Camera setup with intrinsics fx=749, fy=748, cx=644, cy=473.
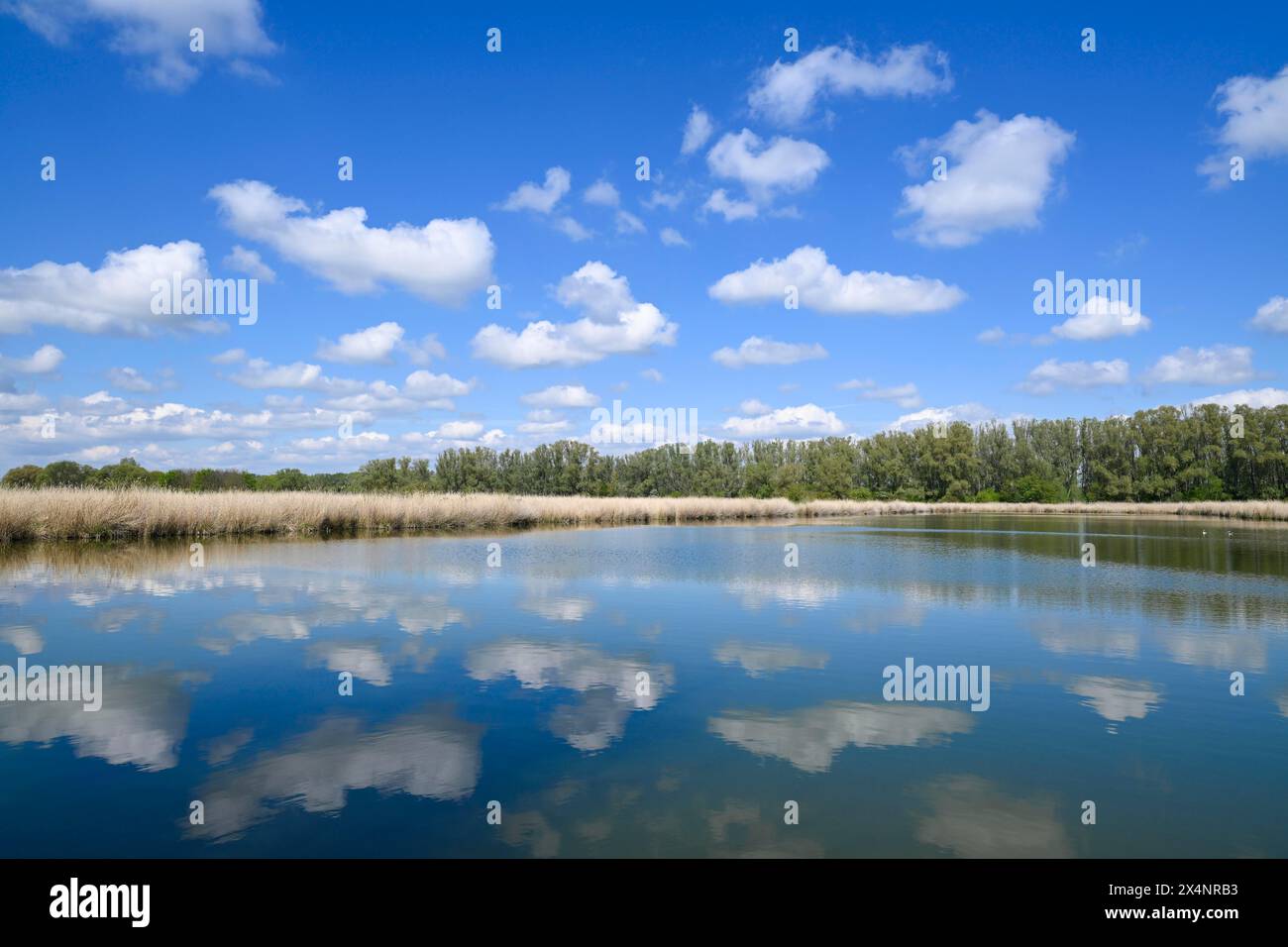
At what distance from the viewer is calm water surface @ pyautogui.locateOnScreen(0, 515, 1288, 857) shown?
345 centimetres

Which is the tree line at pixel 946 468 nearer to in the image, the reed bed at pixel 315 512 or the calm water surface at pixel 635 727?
the reed bed at pixel 315 512

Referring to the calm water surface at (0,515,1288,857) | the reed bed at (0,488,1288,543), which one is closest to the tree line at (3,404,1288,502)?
the reed bed at (0,488,1288,543)

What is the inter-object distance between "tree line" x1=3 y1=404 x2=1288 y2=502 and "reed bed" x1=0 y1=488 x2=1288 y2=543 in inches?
848

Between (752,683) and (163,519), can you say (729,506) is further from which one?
(752,683)

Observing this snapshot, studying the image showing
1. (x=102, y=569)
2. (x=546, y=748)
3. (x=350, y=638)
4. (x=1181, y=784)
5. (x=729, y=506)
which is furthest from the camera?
(x=729, y=506)

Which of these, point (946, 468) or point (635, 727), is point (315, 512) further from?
point (946, 468)

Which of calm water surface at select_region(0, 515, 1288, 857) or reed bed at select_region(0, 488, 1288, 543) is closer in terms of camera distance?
calm water surface at select_region(0, 515, 1288, 857)

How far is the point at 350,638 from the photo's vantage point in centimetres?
752

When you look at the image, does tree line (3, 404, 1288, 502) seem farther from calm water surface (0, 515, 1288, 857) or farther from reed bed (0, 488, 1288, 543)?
calm water surface (0, 515, 1288, 857)

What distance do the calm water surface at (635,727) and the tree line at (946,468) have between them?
50.3 meters

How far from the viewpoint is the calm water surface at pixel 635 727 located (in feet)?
11.3

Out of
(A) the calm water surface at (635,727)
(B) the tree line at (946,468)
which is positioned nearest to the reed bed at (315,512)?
(A) the calm water surface at (635,727)
